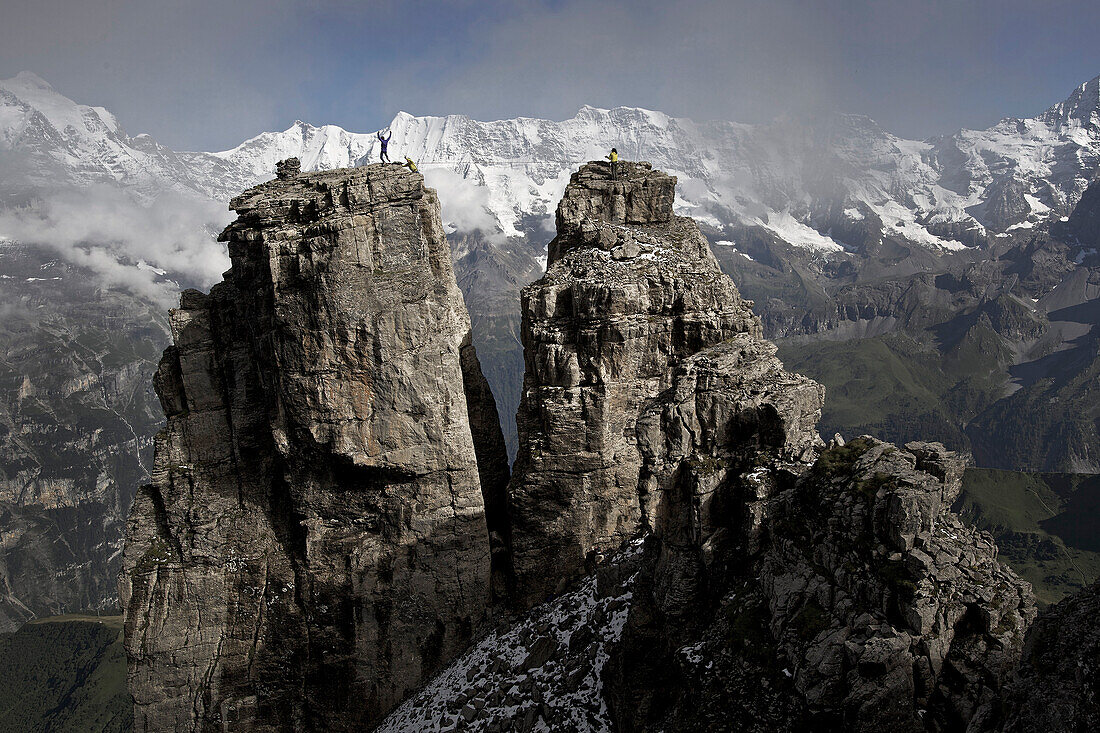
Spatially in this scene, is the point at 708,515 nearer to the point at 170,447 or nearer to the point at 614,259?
the point at 614,259

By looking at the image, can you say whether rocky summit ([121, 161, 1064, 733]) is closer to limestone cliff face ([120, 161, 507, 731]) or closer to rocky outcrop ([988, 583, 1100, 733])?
limestone cliff face ([120, 161, 507, 731])

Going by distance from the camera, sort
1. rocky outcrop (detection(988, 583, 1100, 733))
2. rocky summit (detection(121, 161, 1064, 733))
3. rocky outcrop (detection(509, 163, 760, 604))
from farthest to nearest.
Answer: rocky outcrop (detection(509, 163, 760, 604)) → rocky summit (detection(121, 161, 1064, 733)) → rocky outcrop (detection(988, 583, 1100, 733))

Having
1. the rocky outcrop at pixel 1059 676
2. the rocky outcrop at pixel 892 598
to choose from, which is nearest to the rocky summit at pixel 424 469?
the rocky outcrop at pixel 892 598

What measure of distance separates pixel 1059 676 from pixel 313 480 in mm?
42111

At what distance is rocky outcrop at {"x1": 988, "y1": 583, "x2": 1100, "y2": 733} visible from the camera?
12.0m

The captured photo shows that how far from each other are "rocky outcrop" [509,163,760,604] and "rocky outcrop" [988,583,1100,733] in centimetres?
2808

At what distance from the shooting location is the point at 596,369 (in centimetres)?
4234

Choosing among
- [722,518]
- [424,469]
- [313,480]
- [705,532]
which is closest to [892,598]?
[722,518]

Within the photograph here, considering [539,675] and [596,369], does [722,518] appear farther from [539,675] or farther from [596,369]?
[596,369]

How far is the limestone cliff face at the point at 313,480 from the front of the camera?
43125 millimetres

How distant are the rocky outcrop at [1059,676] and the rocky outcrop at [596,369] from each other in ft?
92.1

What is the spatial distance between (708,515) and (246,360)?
123 ft

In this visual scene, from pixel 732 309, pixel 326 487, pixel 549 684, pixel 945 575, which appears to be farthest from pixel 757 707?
pixel 326 487

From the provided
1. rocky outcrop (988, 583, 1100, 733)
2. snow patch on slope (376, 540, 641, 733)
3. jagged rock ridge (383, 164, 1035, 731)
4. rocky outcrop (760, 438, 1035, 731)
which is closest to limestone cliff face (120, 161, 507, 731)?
snow patch on slope (376, 540, 641, 733)
